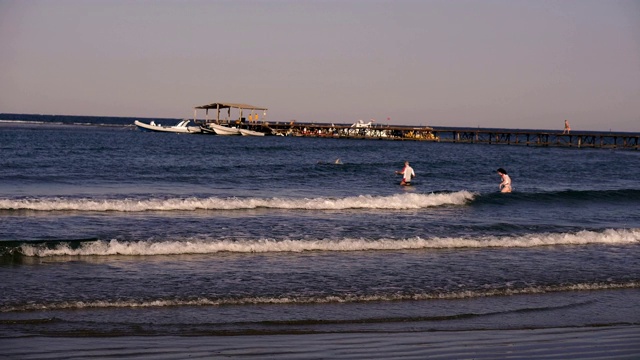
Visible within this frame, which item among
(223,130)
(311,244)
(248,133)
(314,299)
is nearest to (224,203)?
(311,244)

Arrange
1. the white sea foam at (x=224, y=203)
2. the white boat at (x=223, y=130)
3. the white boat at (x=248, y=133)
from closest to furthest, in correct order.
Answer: the white sea foam at (x=224, y=203) → the white boat at (x=248, y=133) → the white boat at (x=223, y=130)

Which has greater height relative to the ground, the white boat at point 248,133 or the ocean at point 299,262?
the white boat at point 248,133

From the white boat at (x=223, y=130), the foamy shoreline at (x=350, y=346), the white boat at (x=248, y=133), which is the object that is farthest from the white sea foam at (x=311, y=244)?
the white boat at (x=223, y=130)

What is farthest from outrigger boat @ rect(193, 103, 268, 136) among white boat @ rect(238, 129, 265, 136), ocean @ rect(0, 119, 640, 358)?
ocean @ rect(0, 119, 640, 358)

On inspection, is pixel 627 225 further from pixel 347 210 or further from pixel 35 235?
pixel 35 235

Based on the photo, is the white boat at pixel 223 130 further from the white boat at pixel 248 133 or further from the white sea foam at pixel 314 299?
the white sea foam at pixel 314 299

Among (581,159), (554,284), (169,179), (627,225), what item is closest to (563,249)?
(554,284)

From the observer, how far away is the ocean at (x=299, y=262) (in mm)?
9828

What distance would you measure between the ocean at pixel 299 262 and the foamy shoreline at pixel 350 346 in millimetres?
88

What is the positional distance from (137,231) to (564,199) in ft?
56.8

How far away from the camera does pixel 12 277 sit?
12008 mm

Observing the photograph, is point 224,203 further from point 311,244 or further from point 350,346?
point 350,346

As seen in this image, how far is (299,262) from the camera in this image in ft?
45.6

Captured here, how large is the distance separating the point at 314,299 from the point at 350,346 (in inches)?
97.7
